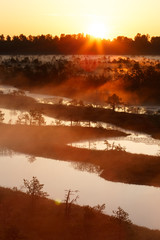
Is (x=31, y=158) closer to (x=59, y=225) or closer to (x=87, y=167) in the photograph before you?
(x=87, y=167)

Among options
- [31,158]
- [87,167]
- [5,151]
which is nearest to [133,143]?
[87,167]

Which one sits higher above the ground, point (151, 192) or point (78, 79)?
point (78, 79)

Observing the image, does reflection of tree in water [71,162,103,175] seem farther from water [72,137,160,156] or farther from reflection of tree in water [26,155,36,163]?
reflection of tree in water [26,155,36,163]

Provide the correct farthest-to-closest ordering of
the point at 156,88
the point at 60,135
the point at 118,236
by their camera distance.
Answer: the point at 156,88 < the point at 60,135 < the point at 118,236

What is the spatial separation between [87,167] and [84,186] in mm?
4681

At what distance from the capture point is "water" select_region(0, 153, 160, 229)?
3197cm

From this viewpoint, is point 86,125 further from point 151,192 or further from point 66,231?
point 66,231

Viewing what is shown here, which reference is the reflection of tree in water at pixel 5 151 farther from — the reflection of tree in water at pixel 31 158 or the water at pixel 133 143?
the water at pixel 133 143

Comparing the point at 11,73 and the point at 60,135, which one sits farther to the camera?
the point at 11,73

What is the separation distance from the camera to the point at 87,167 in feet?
135

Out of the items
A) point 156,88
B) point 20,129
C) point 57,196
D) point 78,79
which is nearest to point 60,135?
point 20,129

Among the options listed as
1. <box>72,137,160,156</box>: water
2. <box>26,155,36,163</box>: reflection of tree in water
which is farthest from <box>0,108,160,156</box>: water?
<box>26,155,36,163</box>: reflection of tree in water

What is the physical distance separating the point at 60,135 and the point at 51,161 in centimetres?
856

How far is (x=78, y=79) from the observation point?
9806 cm
